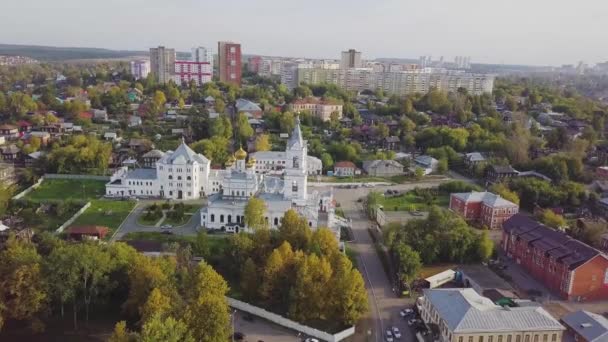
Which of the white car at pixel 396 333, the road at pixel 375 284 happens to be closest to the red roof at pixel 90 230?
the road at pixel 375 284

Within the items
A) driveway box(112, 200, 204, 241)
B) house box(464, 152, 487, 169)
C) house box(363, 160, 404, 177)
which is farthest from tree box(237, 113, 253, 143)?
house box(464, 152, 487, 169)

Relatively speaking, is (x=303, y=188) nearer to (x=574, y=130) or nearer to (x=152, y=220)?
(x=152, y=220)

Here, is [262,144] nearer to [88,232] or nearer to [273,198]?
[273,198]

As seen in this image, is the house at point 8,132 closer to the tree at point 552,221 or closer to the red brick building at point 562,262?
the red brick building at point 562,262

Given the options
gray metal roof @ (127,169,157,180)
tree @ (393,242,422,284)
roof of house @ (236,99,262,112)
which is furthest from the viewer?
roof of house @ (236,99,262,112)

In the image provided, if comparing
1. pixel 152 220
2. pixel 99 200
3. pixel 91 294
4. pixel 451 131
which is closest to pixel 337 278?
pixel 91 294

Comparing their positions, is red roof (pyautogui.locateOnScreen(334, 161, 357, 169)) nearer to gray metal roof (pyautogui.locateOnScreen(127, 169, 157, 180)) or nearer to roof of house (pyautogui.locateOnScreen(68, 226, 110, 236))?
gray metal roof (pyautogui.locateOnScreen(127, 169, 157, 180))

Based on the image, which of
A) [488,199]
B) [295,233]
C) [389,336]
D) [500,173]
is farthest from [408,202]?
[389,336]
